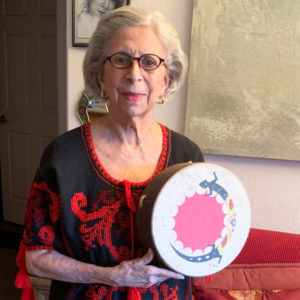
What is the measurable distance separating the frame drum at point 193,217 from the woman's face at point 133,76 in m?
0.23

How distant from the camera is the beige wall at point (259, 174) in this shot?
1619 millimetres

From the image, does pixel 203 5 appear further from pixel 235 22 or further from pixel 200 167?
pixel 200 167

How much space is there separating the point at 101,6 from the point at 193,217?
130 cm

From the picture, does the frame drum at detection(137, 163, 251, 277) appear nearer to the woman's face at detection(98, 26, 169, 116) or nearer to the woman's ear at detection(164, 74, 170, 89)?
the woman's face at detection(98, 26, 169, 116)

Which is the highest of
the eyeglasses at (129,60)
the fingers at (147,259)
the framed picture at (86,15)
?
the framed picture at (86,15)

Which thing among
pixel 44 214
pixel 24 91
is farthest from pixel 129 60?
pixel 24 91

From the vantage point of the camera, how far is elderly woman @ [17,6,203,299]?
92 cm

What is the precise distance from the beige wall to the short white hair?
0.62 metres

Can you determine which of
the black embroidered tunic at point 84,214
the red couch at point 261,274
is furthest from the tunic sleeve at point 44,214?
the red couch at point 261,274

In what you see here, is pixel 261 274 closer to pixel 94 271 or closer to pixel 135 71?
pixel 94 271

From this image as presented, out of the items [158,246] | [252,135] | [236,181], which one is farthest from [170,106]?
[158,246]

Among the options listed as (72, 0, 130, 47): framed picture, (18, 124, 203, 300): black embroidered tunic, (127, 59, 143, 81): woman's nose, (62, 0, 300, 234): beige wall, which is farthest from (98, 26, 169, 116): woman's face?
(72, 0, 130, 47): framed picture

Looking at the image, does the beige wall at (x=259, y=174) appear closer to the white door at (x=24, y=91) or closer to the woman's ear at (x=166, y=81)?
the woman's ear at (x=166, y=81)

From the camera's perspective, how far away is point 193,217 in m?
0.86
